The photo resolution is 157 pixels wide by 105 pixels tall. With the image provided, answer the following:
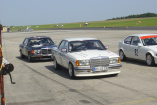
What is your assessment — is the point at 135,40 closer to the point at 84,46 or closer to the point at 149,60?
the point at 149,60

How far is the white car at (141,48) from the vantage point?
12.7 meters

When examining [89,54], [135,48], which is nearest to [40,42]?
[135,48]

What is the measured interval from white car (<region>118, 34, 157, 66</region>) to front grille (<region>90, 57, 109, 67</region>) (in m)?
3.30

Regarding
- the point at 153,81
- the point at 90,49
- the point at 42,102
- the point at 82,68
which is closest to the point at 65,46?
the point at 90,49

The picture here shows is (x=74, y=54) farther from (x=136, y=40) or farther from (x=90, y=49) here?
(x=136, y=40)

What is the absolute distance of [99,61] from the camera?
392 inches

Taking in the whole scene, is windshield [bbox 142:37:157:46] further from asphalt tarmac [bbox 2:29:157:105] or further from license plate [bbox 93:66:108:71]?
license plate [bbox 93:66:108:71]

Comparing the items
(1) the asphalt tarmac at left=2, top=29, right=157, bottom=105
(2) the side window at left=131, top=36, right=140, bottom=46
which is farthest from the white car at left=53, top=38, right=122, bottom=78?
(2) the side window at left=131, top=36, right=140, bottom=46

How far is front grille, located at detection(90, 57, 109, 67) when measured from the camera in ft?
32.6

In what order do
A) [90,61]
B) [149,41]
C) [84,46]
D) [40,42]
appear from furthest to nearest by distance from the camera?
[40,42]
[149,41]
[84,46]
[90,61]

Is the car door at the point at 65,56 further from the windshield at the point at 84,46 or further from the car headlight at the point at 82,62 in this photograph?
the car headlight at the point at 82,62

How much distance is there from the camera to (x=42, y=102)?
7129mm

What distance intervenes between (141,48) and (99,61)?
410cm

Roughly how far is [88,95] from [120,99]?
953 millimetres
